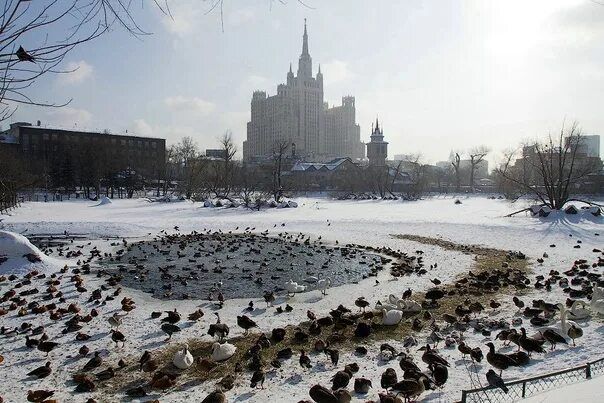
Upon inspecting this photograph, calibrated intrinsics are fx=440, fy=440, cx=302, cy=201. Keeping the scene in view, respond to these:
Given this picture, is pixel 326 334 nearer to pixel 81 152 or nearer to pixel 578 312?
pixel 578 312

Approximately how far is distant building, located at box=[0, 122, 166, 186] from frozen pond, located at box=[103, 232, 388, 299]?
50.1 meters

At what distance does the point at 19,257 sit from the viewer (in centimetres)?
1547

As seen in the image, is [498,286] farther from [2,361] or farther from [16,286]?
[16,286]

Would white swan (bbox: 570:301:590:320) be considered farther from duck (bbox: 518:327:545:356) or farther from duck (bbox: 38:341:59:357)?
duck (bbox: 38:341:59:357)

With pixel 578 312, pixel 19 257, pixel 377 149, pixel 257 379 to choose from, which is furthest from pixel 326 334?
pixel 377 149

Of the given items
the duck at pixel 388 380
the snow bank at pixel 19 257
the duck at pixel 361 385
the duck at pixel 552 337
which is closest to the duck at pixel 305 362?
the duck at pixel 361 385

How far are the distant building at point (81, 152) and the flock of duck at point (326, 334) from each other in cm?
5802

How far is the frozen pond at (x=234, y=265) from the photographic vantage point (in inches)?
551

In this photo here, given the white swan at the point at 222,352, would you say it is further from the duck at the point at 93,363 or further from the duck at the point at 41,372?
the duck at the point at 41,372

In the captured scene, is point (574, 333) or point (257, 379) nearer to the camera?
point (257, 379)

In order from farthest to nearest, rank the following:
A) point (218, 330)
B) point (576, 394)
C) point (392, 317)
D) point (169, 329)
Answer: point (392, 317) → point (169, 329) → point (218, 330) → point (576, 394)

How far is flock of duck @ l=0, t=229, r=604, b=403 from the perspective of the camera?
6824 millimetres

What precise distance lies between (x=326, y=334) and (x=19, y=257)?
12.1m

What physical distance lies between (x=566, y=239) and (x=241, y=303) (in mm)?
20914
